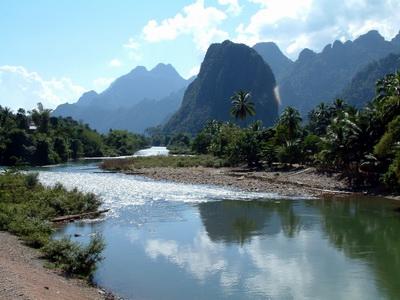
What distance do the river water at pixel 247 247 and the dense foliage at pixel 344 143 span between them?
6.50 m

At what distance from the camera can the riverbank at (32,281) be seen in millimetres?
14134

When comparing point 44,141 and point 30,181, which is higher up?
point 44,141

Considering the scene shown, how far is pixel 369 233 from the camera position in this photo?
31047mm

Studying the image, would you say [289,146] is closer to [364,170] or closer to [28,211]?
[364,170]

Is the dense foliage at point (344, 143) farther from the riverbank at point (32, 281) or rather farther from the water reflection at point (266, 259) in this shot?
the riverbank at point (32, 281)

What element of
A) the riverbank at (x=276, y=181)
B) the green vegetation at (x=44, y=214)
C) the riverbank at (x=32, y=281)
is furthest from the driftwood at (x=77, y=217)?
the riverbank at (x=276, y=181)

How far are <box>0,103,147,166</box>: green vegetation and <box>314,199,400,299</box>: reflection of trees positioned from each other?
172ft

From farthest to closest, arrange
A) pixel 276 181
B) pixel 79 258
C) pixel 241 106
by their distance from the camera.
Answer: pixel 241 106 < pixel 276 181 < pixel 79 258

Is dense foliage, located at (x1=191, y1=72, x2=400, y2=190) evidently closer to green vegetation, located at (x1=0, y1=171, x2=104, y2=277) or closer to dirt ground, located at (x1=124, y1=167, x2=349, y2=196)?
dirt ground, located at (x1=124, y1=167, x2=349, y2=196)

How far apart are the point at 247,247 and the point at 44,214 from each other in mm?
12852

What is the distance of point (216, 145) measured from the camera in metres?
100

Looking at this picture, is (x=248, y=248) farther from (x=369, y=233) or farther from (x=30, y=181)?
(x=30, y=181)

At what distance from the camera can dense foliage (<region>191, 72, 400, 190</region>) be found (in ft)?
155

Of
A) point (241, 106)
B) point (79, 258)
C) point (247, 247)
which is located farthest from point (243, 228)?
point (241, 106)
